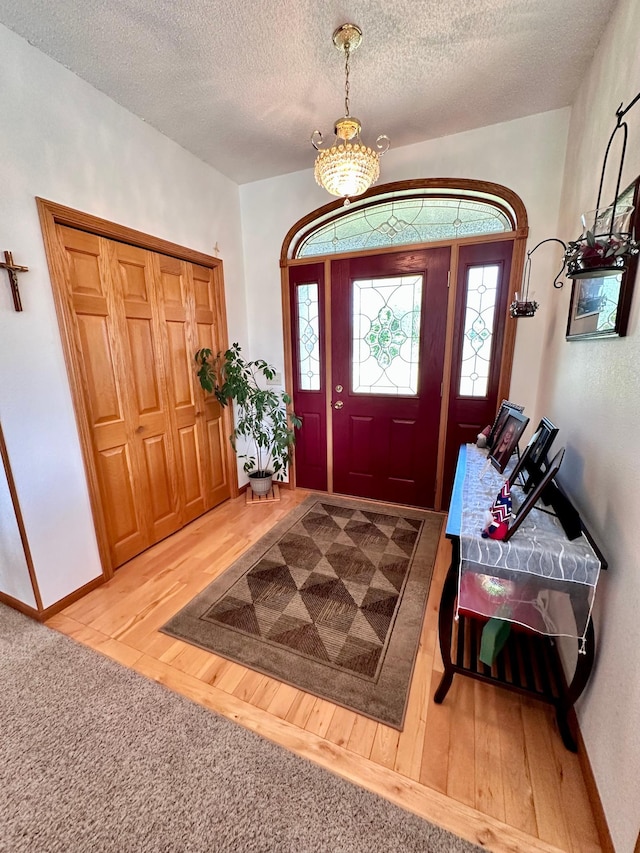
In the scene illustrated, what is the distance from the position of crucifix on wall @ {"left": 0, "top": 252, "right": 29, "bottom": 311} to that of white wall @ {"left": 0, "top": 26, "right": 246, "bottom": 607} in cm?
3

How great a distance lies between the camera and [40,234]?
173 cm

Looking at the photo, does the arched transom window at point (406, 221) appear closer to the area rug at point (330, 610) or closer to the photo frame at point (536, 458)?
the photo frame at point (536, 458)

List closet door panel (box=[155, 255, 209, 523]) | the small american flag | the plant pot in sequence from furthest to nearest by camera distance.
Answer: the plant pot, closet door panel (box=[155, 255, 209, 523]), the small american flag

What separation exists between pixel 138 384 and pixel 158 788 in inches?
80.5

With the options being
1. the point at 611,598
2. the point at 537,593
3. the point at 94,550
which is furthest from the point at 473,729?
the point at 94,550

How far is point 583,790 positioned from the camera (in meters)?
1.12

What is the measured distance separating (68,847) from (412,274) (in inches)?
131

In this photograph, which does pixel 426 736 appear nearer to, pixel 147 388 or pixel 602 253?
pixel 602 253

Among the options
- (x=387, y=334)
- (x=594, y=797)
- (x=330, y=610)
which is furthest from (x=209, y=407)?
(x=594, y=797)

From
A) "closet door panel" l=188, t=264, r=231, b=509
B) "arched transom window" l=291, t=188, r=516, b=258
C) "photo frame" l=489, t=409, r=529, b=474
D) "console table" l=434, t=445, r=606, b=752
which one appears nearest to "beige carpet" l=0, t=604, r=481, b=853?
"console table" l=434, t=445, r=606, b=752

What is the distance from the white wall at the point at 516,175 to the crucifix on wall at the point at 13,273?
202cm

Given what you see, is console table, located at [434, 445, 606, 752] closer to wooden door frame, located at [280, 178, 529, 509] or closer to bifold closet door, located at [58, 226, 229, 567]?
wooden door frame, located at [280, 178, 529, 509]

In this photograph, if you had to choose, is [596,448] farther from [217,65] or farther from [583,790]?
[217,65]

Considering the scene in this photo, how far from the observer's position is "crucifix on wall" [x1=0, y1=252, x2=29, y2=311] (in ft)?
5.24
